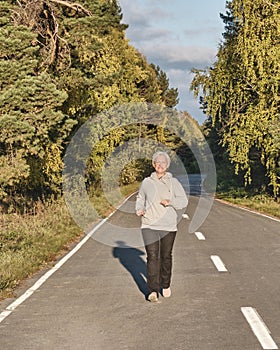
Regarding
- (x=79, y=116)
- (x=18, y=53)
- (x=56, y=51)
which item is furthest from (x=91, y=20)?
(x=79, y=116)

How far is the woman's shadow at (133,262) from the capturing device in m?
8.97

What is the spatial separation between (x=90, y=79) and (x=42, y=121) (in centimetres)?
553

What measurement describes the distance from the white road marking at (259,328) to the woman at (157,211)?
1354 mm

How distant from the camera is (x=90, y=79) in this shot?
20.3 metres

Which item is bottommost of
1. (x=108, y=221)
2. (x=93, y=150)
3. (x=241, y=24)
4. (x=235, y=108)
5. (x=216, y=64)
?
(x=108, y=221)

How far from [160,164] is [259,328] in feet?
8.44

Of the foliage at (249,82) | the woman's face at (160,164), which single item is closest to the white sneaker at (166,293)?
the woman's face at (160,164)

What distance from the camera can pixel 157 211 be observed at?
7.43 meters

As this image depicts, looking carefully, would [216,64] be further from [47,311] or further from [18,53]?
[47,311]

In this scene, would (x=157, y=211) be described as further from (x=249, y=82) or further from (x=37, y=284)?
(x=249, y=82)

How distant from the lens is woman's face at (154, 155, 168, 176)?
24.1ft

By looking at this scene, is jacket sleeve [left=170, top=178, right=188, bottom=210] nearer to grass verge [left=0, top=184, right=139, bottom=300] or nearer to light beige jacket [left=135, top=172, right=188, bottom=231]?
light beige jacket [left=135, top=172, right=188, bottom=231]

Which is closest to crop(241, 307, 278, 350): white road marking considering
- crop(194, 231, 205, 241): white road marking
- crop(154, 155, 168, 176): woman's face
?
crop(154, 155, 168, 176): woman's face

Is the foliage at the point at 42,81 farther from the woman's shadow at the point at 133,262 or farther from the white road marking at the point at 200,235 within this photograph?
the white road marking at the point at 200,235
